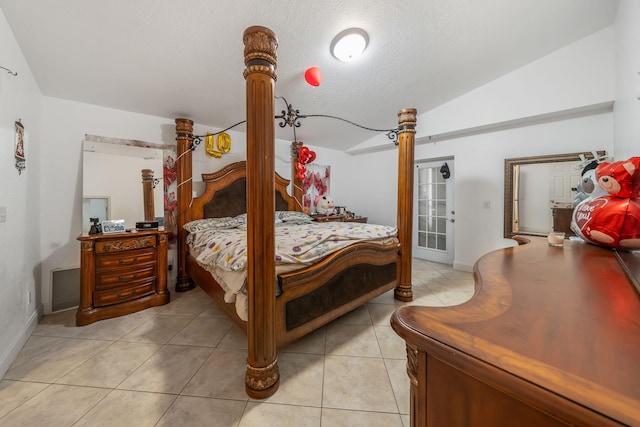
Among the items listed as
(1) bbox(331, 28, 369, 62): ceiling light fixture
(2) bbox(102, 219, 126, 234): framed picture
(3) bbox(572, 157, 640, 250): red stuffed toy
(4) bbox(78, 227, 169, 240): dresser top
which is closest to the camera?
(3) bbox(572, 157, 640, 250): red stuffed toy

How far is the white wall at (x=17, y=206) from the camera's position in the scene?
1604 millimetres

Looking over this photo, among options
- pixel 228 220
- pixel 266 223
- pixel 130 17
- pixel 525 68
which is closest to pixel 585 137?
pixel 525 68

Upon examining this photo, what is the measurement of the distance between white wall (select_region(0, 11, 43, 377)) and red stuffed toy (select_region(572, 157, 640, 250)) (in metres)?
3.48

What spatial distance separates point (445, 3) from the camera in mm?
1938

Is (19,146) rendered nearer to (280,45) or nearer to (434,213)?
(280,45)

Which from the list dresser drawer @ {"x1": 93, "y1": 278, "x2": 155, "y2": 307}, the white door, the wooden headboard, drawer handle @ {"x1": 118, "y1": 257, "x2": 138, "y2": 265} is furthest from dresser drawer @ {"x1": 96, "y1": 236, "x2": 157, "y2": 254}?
the white door

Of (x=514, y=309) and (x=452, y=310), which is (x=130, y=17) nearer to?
(x=452, y=310)

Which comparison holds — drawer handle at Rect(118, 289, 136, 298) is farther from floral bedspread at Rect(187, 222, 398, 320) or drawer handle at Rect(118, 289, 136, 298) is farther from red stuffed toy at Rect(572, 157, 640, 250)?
red stuffed toy at Rect(572, 157, 640, 250)

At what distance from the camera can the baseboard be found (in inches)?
61.6

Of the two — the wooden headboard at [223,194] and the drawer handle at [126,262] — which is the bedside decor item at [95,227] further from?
the wooden headboard at [223,194]

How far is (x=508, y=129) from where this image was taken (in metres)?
3.33

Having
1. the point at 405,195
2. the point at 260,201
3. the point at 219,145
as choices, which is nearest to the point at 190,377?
the point at 260,201

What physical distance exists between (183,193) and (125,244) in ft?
2.82

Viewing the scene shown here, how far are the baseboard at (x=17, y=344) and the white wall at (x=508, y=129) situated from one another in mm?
4857
